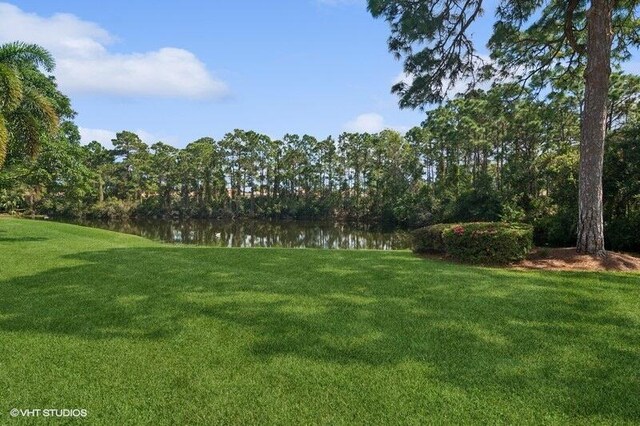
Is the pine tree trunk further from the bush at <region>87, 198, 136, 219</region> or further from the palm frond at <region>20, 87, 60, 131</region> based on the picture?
the bush at <region>87, 198, 136, 219</region>

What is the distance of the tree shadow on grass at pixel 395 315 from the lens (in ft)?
11.0

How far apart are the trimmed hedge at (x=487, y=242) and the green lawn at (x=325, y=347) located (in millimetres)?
1176

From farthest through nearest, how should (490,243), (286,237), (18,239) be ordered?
(286,237) < (18,239) < (490,243)

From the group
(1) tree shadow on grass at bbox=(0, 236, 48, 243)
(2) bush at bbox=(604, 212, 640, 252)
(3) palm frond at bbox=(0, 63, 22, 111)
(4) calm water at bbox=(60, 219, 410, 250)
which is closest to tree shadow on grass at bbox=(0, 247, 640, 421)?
(3) palm frond at bbox=(0, 63, 22, 111)

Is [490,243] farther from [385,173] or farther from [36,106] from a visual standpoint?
[385,173]

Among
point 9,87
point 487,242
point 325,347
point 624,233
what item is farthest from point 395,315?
point 624,233

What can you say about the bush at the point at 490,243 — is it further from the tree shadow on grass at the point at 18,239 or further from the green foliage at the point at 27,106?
→ the tree shadow on grass at the point at 18,239

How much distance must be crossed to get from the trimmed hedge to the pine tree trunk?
1.07 metres

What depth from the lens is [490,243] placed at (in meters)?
7.98

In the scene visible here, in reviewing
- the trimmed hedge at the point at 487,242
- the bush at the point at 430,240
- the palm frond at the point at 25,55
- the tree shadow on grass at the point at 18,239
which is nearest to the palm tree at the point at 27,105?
the palm frond at the point at 25,55

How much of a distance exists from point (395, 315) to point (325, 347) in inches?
47.4

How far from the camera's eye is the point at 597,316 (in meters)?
4.66

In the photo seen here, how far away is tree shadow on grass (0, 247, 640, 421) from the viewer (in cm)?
336

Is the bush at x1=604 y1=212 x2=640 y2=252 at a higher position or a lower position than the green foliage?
lower
